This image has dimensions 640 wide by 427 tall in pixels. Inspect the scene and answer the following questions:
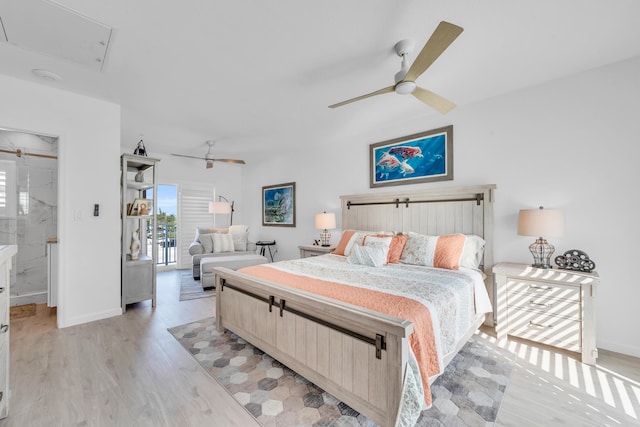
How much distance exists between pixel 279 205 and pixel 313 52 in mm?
4027

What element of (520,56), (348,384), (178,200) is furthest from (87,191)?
(520,56)

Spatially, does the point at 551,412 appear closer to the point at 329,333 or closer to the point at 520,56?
the point at 329,333

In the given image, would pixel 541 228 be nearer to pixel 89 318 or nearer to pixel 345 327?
pixel 345 327

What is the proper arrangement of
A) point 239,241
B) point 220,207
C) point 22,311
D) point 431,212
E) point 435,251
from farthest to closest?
point 220,207
point 239,241
point 431,212
point 22,311
point 435,251

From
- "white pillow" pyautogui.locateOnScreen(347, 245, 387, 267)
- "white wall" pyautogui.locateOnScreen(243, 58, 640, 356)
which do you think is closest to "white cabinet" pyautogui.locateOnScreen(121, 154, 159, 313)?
"white pillow" pyautogui.locateOnScreen(347, 245, 387, 267)

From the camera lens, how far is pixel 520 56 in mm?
2307

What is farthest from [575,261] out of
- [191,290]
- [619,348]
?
[191,290]

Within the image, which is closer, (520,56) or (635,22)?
(635,22)

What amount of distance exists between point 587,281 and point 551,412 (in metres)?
1.20

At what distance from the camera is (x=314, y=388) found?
192 cm

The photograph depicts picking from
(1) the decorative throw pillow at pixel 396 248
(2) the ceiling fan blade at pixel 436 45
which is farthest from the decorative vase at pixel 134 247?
(2) the ceiling fan blade at pixel 436 45

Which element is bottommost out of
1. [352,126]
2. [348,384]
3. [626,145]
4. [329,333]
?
[348,384]

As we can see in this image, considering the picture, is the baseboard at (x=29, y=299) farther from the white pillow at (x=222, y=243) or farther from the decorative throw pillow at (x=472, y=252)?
the decorative throw pillow at (x=472, y=252)

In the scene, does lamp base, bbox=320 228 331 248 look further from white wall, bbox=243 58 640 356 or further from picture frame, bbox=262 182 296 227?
white wall, bbox=243 58 640 356
